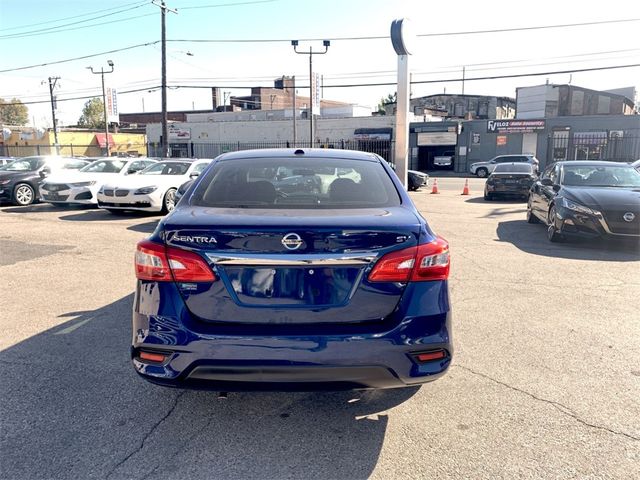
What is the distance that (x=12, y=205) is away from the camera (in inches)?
581

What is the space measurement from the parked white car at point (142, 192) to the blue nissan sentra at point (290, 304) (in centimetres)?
933

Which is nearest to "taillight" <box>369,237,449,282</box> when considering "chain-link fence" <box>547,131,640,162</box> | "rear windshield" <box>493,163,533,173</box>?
"rear windshield" <box>493,163,533,173</box>

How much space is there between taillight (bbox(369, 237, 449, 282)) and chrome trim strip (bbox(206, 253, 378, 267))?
0.50 ft

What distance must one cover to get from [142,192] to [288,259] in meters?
10.2

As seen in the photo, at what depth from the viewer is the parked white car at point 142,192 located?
1183 cm

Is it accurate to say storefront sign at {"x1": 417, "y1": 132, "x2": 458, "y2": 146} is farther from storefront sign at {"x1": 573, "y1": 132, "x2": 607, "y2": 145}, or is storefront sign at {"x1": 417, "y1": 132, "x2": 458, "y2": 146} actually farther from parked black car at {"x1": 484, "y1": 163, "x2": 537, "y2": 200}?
parked black car at {"x1": 484, "y1": 163, "x2": 537, "y2": 200}

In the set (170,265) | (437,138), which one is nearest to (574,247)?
(170,265)

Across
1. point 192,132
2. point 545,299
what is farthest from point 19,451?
point 192,132

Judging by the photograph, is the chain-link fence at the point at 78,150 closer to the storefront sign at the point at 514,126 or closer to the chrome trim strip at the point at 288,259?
the storefront sign at the point at 514,126

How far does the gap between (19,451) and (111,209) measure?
10.4 meters

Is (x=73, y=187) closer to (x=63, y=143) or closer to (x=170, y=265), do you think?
(x=170, y=265)

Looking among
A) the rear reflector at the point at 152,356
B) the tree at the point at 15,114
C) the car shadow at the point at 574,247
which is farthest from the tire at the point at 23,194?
the tree at the point at 15,114

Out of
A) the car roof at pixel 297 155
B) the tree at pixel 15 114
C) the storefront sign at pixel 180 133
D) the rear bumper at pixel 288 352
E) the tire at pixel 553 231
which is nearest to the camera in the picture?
the rear bumper at pixel 288 352

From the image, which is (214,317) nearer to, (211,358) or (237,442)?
(211,358)
